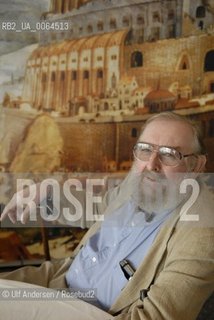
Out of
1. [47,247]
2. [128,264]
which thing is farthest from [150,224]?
[47,247]

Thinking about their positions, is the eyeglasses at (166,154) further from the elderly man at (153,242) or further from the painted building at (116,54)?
the painted building at (116,54)

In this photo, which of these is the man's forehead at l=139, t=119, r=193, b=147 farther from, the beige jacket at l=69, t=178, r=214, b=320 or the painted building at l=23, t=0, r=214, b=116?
the painted building at l=23, t=0, r=214, b=116

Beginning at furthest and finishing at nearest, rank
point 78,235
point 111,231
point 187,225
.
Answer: point 78,235 < point 111,231 < point 187,225

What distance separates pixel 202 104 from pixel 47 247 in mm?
916

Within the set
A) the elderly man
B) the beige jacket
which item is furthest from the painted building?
the beige jacket

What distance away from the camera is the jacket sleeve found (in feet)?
3.37

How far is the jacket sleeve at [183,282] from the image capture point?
3.37ft

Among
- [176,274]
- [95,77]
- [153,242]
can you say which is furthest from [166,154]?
[95,77]

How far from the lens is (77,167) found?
1.71 meters

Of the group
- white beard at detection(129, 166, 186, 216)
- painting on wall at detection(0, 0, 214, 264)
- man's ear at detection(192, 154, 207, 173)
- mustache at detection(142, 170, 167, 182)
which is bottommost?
white beard at detection(129, 166, 186, 216)

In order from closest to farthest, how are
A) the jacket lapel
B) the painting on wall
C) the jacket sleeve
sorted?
the jacket sleeve → the jacket lapel → the painting on wall

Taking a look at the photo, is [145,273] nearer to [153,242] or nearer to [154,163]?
[153,242]

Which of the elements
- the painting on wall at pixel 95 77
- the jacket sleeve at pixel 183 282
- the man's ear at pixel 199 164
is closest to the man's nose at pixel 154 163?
the man's ear at pixel 199 164

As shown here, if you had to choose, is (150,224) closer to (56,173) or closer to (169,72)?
(56,173)
